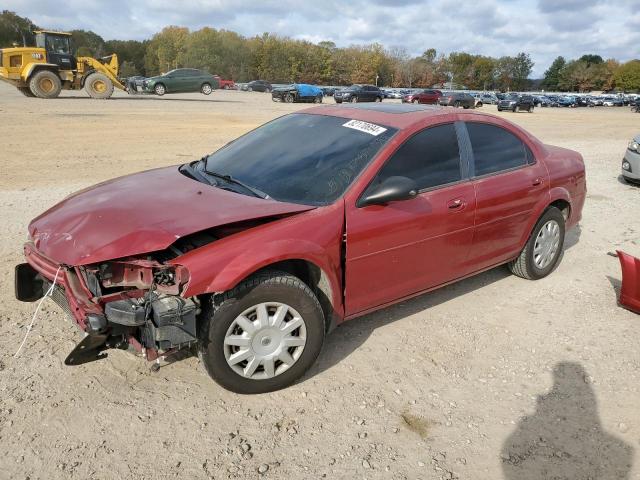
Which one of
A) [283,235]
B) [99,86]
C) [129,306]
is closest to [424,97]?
[99,86]

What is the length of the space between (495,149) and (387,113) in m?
1.03

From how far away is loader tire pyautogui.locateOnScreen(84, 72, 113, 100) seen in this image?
2531cm

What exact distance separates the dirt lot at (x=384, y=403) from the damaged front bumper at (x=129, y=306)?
424mm

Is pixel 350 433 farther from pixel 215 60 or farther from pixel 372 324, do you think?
pixel 215 60

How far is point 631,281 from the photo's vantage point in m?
4.32

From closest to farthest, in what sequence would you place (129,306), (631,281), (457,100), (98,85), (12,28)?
(129,306), (631,281), (98,85), (457,100), (12,28)

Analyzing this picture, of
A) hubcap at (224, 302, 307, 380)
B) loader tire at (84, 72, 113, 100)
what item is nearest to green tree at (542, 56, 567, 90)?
loader tire at (84, 72, 113, 100)

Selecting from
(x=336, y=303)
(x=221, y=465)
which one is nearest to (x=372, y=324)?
(x=336, y=303)

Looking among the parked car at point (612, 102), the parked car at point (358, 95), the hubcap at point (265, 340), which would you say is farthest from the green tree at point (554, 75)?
the hubcap at point (265, 340)

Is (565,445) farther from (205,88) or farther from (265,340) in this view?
(205,88)

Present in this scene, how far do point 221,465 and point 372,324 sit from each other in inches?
70.2

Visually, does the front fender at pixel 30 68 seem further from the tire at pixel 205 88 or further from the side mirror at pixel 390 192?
the side mirror at pixel 390 192

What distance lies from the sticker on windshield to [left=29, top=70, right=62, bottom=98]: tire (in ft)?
80.8

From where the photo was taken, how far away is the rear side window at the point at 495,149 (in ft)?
13.7
